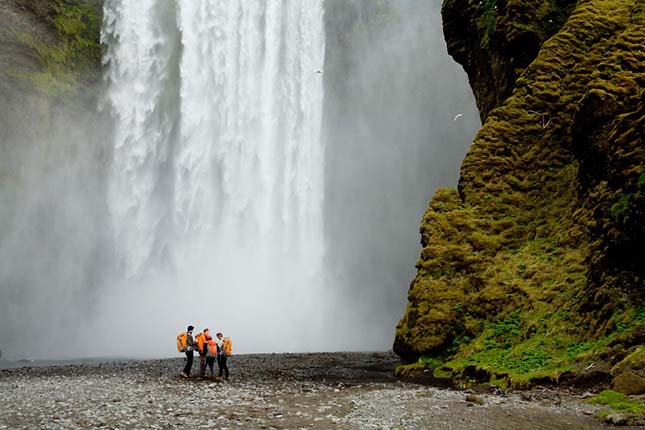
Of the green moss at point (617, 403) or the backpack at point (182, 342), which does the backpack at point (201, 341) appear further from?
the green moss at point (617, 403)

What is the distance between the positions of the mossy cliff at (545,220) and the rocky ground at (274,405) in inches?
65.3

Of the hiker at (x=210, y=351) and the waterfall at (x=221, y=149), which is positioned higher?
the waterfall at (x=221, y=149)

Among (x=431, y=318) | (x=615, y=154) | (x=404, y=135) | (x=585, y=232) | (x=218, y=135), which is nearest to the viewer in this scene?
(x=615, y=154)

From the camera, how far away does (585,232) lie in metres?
14.6

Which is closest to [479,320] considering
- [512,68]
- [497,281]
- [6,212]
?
[497,281]

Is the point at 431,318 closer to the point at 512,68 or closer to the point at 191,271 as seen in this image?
the point at 512,68

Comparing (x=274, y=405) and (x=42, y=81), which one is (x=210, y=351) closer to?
(x=274, y=405)

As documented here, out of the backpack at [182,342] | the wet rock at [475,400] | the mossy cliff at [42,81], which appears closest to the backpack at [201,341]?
the backpack at [182,342]

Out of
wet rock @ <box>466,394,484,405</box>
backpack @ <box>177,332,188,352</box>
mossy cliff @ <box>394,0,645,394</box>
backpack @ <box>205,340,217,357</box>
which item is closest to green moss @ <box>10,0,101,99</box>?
backpack @ <box>177,332,188,352</box>

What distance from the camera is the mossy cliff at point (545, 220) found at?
465 inches

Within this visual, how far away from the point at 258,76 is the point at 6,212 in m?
21.4

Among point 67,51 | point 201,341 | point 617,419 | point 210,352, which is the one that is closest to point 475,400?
point 617,419

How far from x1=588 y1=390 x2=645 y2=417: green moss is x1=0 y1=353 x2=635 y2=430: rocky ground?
0.96 ft

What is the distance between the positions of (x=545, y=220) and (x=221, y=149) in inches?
1137
